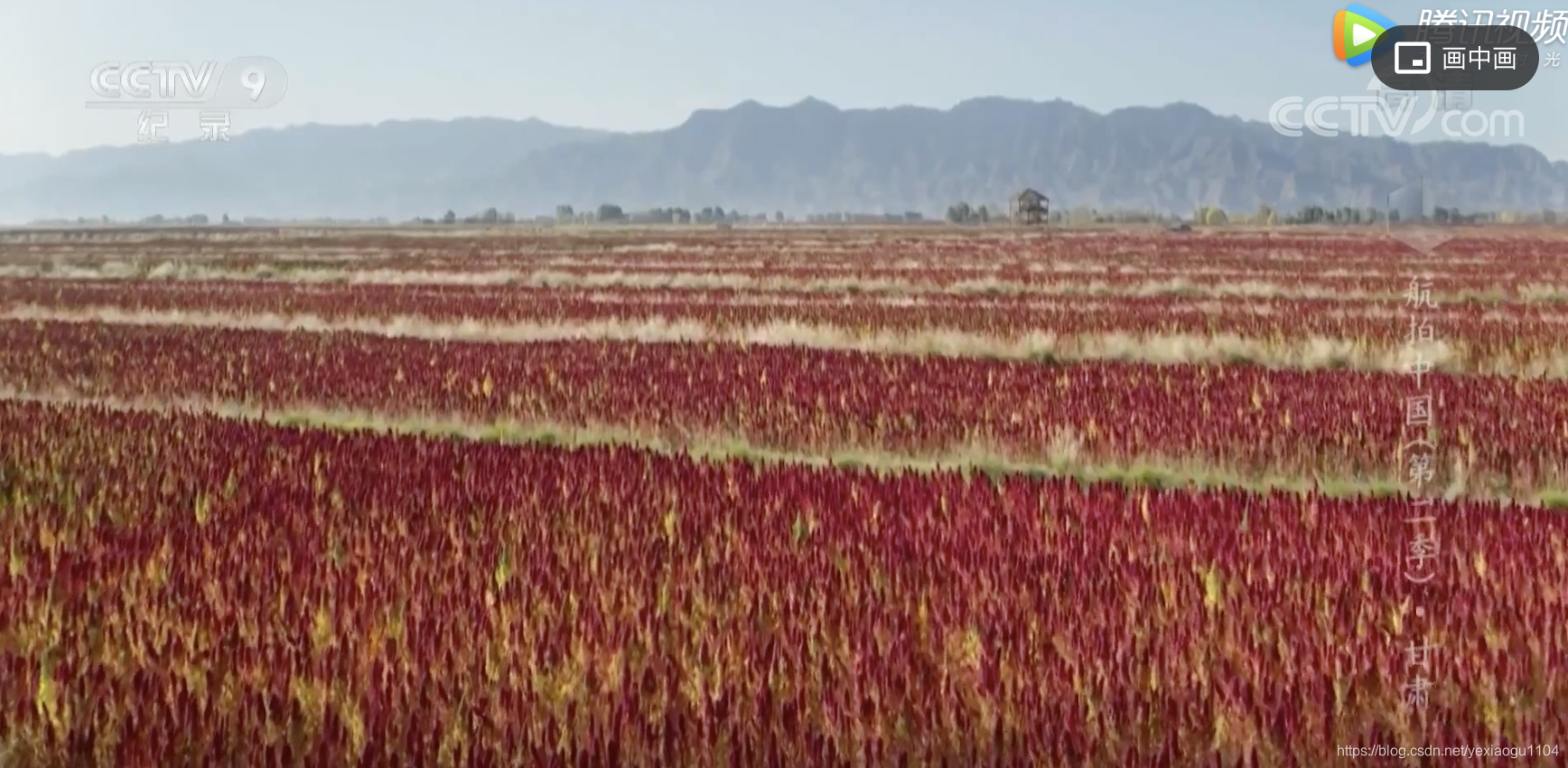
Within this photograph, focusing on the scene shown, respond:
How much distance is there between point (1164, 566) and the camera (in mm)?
5129

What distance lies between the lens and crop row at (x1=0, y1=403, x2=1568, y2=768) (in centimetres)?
353

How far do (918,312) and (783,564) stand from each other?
16.5 m

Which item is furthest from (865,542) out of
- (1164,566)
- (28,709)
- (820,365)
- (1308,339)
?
(1308,339)

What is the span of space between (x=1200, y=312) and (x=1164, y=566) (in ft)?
55.5

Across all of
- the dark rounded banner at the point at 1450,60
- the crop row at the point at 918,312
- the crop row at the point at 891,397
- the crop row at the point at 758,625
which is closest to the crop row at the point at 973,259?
the crop row at the point at 918,312

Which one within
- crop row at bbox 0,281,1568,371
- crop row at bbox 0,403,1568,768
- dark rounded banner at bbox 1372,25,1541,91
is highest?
dark rounded banner at bbox 1372,25,1541,91

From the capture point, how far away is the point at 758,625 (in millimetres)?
4496

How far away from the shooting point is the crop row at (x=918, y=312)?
17109 millimetres

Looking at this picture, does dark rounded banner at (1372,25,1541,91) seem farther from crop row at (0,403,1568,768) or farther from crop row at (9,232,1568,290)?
crop row at (9,232,1568,290)

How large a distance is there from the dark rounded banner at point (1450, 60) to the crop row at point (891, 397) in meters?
2.60

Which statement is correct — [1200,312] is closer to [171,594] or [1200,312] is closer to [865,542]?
[865,542]

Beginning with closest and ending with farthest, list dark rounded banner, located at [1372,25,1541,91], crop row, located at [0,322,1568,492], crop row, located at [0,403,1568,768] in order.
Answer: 1. crop row, located at [0,403,1568,768]
2. dark rounded banner, located at [1372,25,1541,91]
3. crop row, located at [0,322,1568,492]

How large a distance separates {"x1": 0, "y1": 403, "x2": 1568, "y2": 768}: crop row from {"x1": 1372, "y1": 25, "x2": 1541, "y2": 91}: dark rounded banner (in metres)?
2.61

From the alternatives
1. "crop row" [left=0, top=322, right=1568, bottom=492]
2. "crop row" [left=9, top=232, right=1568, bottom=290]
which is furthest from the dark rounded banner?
"crop row" [left=9, top=232, right=1568, bottom=290]
